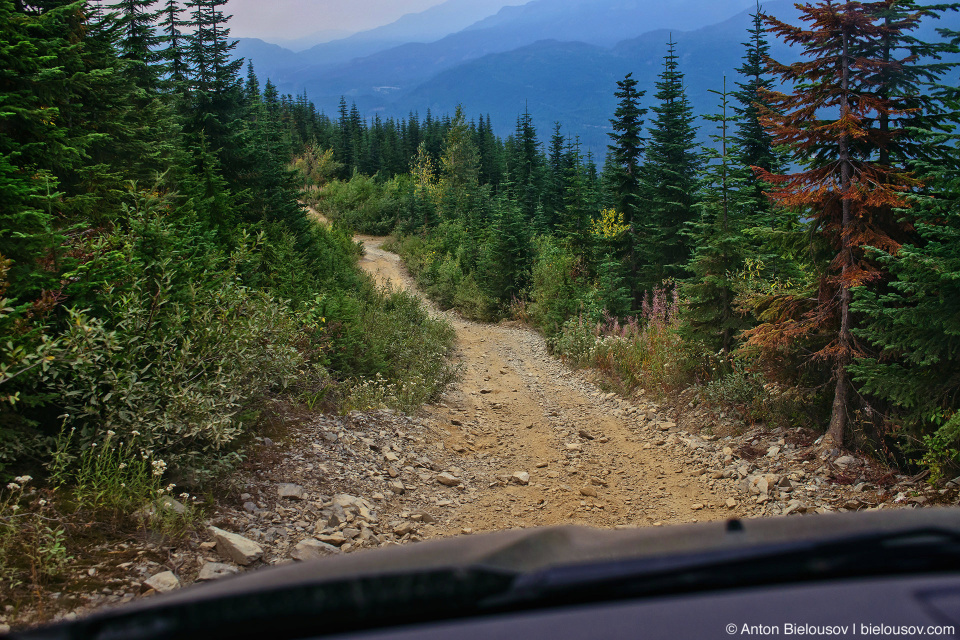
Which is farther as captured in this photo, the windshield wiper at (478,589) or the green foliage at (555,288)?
the green foliage at (555,288)

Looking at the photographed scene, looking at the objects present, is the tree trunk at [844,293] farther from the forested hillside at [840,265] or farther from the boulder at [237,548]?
the boulder at [237,548]

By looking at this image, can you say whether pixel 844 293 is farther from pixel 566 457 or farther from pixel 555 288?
pixel 555 288

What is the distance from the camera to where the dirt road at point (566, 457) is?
588 centimetres

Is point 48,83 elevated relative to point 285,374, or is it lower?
elevated

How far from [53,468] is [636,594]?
4.33m

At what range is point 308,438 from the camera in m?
6.32

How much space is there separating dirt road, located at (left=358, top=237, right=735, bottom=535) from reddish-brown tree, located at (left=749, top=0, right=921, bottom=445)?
1868 mm

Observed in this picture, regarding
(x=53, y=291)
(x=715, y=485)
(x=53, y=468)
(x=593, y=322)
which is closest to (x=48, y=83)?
(x=53, y=291)

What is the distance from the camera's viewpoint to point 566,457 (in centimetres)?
746

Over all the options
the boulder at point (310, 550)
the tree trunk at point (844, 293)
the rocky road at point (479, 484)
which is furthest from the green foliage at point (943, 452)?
the boulder at point (310, 550)

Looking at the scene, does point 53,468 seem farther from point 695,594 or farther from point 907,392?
point 907,392

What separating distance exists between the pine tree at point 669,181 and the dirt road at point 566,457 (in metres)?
8.69

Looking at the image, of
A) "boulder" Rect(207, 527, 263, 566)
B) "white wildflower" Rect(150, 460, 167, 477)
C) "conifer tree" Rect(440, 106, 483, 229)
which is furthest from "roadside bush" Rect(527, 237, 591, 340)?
"conifer tree" Rect(440, 106, 483, 229)

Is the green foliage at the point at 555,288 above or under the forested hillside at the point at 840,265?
under
